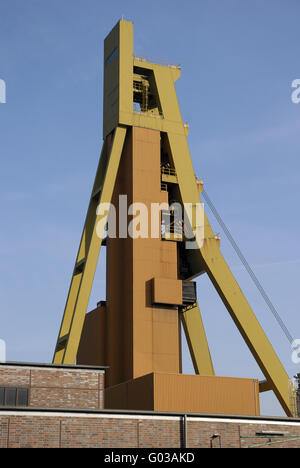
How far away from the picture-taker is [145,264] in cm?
3588

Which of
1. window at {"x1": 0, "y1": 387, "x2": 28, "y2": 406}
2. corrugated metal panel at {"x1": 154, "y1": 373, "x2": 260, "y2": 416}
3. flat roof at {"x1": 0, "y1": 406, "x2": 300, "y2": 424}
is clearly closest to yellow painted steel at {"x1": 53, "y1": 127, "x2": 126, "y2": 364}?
window at {"x1": 0, "y1": 387, "x2": 28, "y2": 406}

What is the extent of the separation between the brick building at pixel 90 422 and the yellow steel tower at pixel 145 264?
3313mm

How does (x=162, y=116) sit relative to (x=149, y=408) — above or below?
above

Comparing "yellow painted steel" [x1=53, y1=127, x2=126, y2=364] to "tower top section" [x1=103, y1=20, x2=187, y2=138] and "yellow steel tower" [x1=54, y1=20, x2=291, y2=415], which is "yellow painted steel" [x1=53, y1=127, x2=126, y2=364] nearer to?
"yellow steel tower" [x1=54, y1=20, x2=291, y2=415]

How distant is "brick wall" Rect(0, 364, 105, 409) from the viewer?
29312mm

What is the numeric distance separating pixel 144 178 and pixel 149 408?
510 inches

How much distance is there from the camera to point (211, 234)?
1508 inches

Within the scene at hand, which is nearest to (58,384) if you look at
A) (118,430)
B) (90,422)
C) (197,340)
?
(90,422)

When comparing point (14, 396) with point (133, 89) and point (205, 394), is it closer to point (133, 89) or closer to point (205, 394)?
point (205, 394)

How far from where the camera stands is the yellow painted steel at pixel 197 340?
133 feet

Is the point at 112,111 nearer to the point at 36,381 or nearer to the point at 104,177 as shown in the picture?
the point at 104,177

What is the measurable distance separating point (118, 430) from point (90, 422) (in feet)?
3.71

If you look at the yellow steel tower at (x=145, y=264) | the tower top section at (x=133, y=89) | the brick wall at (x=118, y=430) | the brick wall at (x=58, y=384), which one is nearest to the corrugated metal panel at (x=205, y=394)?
the yellow steel tower at (x=145, y=264)
